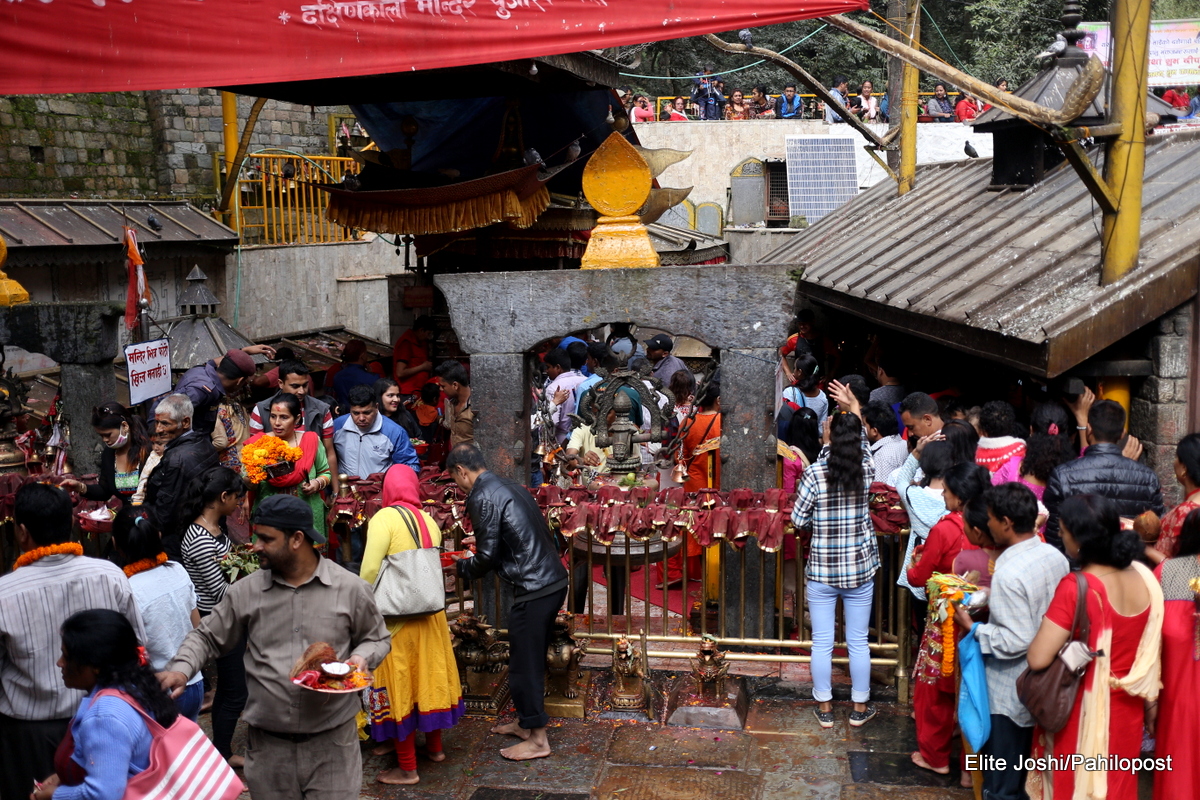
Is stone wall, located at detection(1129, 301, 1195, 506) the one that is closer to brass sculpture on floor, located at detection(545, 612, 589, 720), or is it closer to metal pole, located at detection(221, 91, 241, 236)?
brass sculpture on floor, located at detection(545, 612, 589, 720)

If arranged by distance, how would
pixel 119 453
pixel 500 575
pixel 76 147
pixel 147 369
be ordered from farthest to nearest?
pixel 76 147 < pixel 147 369 < pixel 119 453 < pixel 500 575

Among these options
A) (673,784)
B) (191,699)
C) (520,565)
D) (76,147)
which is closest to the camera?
(191,699)

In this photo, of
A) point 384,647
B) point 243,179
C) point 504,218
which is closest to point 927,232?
point 504,218

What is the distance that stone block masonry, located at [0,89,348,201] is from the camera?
1483 cm

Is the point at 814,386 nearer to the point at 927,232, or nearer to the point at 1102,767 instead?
the point at 927,232

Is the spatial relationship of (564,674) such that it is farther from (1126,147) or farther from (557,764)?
(1126,147)

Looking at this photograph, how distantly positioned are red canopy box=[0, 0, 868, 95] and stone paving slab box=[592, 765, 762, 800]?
4132mm

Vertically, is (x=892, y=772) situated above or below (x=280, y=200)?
below

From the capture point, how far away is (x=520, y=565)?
5.68 m

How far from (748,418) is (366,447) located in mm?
2698

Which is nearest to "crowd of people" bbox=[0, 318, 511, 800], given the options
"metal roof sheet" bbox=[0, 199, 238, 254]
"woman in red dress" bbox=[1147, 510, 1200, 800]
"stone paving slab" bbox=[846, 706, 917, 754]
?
"stone paving slab" bbox=[846, 706, 917, 754]

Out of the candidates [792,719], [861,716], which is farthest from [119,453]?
[861,716]

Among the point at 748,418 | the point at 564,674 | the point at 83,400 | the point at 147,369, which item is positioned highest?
the point at 147,369

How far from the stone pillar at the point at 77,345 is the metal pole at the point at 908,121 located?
9.50m
